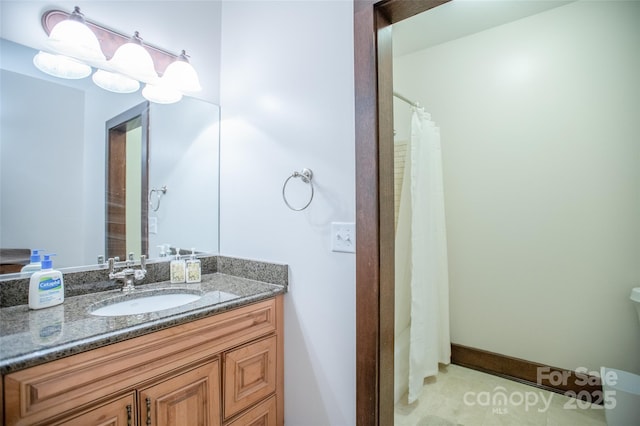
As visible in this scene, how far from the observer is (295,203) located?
140 centimetres

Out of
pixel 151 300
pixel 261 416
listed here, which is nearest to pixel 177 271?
pixel 151 300

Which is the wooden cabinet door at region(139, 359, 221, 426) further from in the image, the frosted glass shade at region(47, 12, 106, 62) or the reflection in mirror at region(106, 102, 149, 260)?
the frosted glass shade at region(47, 12, 106, 62)

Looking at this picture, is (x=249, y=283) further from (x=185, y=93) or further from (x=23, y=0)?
(x=23, y=0)

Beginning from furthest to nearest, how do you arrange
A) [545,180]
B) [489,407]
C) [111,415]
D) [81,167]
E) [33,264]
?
1. [545,180]
2. [489,407]
3. [81,167]
4. [33,264]
5. [111,415]

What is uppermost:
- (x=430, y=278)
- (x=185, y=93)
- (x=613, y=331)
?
(x=185, y=93)

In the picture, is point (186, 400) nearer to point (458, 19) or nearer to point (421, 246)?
point (421, 246)

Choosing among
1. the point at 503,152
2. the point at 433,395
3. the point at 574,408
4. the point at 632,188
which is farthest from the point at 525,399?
the point at 503,152

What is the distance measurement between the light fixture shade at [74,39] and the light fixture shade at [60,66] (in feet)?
0.09

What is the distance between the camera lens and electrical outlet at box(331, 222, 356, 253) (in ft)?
3.96

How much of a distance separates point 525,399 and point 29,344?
2578 mm

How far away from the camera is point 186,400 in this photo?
1032mm

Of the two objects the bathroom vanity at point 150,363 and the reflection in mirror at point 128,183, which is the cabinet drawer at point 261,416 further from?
the reflection in mirror at point 128,183

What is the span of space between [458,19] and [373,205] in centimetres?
187

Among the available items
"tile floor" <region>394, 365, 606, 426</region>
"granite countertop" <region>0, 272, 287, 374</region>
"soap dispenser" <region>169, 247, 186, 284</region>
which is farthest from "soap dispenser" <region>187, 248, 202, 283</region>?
"tile floor" <region>394, 365, 606, 426</region>
